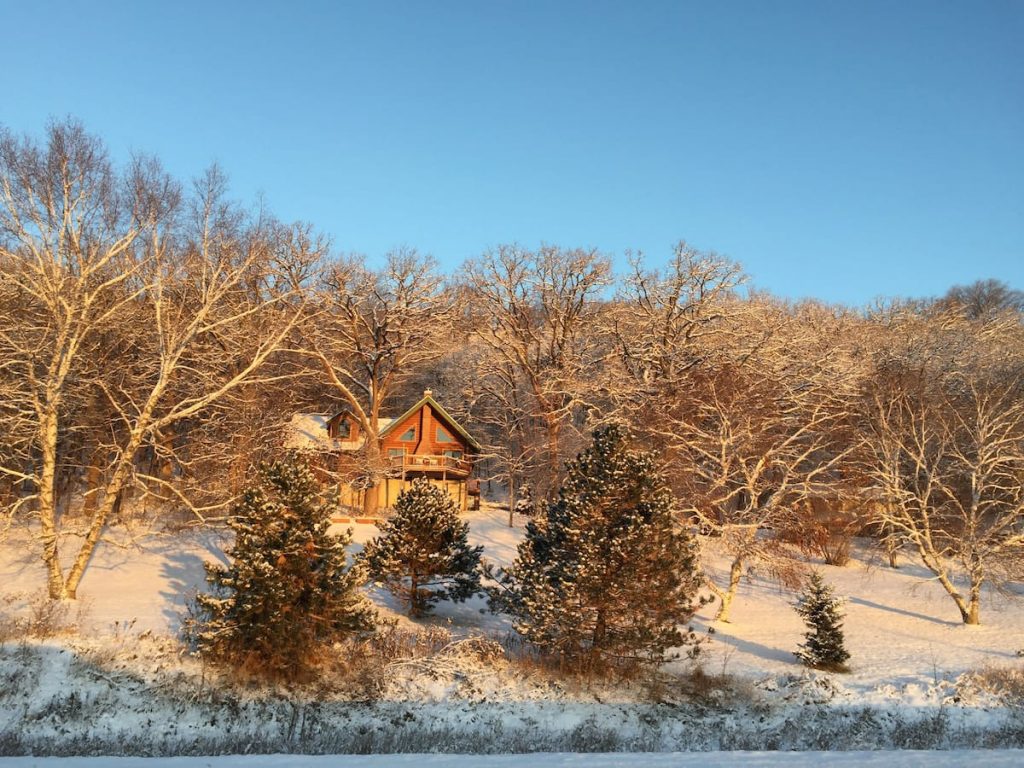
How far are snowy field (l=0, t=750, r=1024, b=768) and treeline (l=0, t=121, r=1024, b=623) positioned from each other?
31.5 ft

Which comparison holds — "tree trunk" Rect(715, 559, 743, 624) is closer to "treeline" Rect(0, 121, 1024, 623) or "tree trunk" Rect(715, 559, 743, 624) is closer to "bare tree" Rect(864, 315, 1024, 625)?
"treeline" Rect(0, 121, 1024, 623)

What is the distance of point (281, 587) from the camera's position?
12.6 metres

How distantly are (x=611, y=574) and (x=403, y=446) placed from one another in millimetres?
23949

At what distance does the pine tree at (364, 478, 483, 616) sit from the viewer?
1670cm

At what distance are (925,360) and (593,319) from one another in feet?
66.0

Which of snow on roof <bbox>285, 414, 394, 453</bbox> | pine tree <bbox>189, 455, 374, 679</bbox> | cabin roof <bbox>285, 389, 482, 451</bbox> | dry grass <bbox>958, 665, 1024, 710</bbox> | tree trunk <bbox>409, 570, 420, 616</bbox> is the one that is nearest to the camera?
pine tree <bbox>189, 455, 374, 679</bbox>

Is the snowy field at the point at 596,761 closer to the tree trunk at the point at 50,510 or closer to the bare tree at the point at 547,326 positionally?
the tree trunk at the point at 50,510

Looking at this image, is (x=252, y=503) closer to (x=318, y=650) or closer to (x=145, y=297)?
(x=318, y=650)

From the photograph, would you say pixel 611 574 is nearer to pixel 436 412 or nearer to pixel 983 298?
pixel 436 412

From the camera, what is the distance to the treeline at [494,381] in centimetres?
1650

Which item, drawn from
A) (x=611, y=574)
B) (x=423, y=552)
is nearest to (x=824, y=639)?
(x=611, y=574)

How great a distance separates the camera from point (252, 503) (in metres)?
13.1

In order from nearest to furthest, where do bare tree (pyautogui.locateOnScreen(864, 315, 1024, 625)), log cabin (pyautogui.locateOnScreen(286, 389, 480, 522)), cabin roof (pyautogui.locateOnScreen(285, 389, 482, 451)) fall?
bare tree (pyautogui.locateOnScreen(864, 315, 1024, 625))
cabin roof (pyautogui.locateOnScreen(285, 389, 482, 451))
log cabin (pyautogui.locateOnScreen(286, 389, 480, 522))

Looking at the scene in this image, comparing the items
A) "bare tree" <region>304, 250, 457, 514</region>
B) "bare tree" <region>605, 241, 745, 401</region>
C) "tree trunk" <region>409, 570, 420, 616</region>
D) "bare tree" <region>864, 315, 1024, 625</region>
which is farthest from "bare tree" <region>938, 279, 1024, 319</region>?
"tree trunk" <region>409, 570, 420, 616</region>
